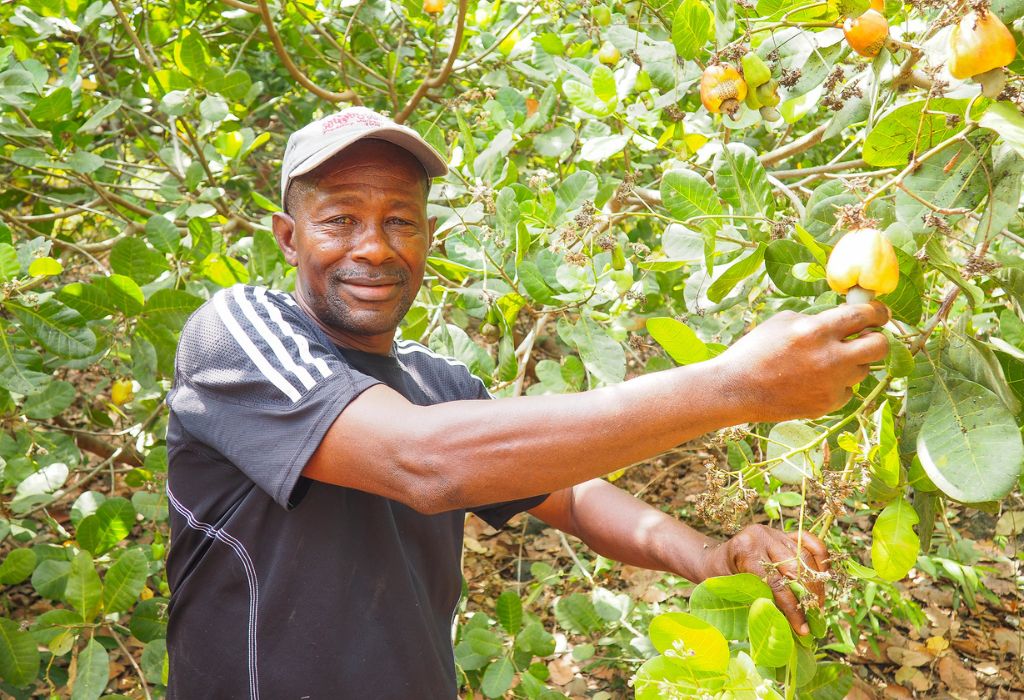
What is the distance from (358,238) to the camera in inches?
73.0

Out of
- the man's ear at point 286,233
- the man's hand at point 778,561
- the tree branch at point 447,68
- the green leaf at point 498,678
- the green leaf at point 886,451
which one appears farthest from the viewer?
the tree branch at point 447,68

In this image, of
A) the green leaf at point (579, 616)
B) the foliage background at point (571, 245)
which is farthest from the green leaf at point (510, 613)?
the green leaf at point (579, 616)

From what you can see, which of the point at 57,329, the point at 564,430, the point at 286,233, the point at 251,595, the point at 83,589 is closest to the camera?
the point at 564,430

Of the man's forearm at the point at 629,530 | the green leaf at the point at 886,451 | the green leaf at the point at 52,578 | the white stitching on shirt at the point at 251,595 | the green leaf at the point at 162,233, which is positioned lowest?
the green leaf at the point at 52,578

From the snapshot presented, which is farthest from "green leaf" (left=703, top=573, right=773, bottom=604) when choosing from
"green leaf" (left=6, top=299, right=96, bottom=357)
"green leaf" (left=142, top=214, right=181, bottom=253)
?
"green leaf" (left=142, top=214, right=181, bottom=253)

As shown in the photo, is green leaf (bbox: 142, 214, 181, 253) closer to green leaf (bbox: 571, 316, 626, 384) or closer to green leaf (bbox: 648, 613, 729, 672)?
green leaf (bbox: 571, 316, 626, 384)

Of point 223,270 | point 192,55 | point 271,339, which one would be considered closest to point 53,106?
point 192,55

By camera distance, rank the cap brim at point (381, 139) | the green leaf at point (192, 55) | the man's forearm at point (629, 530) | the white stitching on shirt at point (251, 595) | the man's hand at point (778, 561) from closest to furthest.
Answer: the man's hand at point (778, 561)
the white stitching on shirt at point (251, 595)
the cap brim at point (381, 139)
the man's forearm at point (629, 530)
the green leaf at point (192, 55)

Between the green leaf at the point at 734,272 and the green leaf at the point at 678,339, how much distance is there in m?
0.15

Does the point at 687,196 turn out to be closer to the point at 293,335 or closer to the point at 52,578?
the point at 293,335

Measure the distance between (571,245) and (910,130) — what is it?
73 centimetres

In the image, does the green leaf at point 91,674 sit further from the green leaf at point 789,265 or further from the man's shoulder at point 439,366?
the green leaf at point 789,265

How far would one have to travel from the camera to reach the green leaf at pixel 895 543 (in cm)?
134

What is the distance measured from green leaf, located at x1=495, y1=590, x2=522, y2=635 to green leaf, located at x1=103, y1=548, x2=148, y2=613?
0.95 m
